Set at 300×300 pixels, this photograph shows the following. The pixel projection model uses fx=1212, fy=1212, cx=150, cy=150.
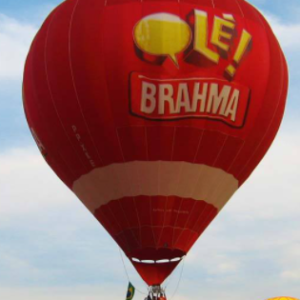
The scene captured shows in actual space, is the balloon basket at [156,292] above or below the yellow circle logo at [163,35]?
below

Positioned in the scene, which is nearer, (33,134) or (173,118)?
(173,118)

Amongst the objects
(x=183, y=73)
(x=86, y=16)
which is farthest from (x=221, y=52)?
(x=86, y=16)

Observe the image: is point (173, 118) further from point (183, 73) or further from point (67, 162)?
point (67, 162)

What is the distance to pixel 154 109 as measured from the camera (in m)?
32.1

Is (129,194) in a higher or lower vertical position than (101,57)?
lower

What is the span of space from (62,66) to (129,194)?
3.90m

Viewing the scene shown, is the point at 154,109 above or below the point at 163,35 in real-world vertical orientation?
below

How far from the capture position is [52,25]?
3369 cm

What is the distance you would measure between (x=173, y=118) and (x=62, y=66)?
337 centimetres

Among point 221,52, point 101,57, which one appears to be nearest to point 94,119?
point 101,57

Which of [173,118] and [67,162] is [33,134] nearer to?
[67,162]

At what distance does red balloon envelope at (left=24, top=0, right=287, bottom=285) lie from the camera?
32.1 metres

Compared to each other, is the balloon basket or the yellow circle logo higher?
the yellow circle logo

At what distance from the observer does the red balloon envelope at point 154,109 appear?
32062 mm
